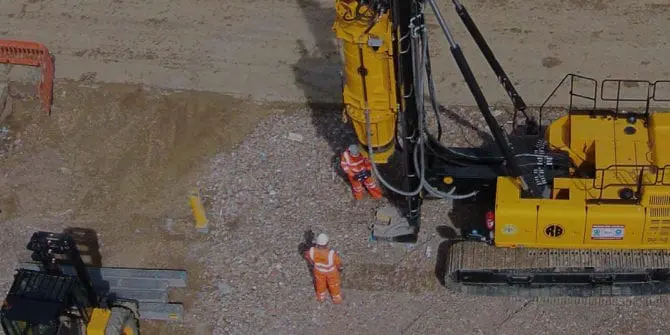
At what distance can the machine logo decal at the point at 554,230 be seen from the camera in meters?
12.8

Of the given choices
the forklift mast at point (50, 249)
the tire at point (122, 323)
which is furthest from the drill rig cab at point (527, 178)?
the forklift mast at point (50, 249)

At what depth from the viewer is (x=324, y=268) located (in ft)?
43.3

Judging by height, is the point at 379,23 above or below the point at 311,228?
above

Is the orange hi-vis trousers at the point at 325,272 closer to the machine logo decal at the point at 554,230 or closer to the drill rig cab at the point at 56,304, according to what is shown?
the drill rig cab at the point at 56,304

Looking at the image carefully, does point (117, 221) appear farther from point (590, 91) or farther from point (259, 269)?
point (590, 91)

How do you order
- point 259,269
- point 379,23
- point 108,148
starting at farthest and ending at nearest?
1. point 108,148
2. point 259,269
3. point 379,23

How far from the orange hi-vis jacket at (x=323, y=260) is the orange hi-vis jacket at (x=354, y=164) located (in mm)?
1676

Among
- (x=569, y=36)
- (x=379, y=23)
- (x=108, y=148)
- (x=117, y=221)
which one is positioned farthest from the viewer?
(x=569, y=36)

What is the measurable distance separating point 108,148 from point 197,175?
1.68m

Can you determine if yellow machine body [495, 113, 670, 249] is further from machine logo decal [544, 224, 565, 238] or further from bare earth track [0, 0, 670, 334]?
bare earth track [0, 0, 670, 334]

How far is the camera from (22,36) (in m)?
18.7

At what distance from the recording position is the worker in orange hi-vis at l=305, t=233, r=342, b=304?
13.1m

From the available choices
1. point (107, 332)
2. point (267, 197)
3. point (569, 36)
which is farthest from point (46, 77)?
point (569, 36)

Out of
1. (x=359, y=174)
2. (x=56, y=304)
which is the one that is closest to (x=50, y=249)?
(x=56, y=304)
